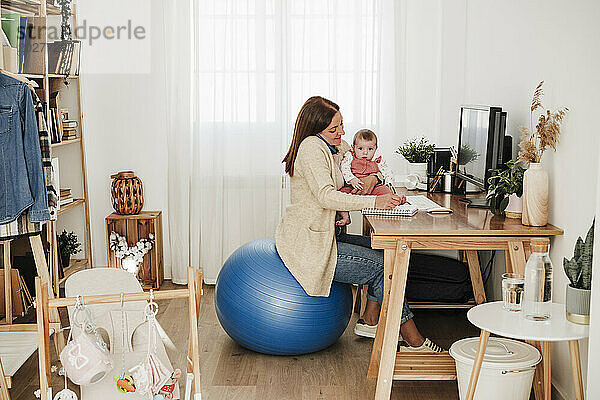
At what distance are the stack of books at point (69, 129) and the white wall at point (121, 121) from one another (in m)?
0.20

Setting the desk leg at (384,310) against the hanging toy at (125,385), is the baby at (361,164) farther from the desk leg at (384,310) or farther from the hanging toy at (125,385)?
the hanging toy at (125,385)

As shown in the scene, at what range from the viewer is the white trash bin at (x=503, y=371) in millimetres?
2775

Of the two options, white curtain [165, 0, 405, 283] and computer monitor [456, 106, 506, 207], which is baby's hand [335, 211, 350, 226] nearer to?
computer monitor [456, 106, 506, 207]

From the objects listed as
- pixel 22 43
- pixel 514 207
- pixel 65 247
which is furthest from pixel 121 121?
pixel 514 207

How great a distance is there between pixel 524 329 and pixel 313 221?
137cm

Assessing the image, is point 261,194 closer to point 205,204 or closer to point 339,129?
point 205,204

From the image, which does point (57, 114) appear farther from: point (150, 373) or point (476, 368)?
point (476, 368)

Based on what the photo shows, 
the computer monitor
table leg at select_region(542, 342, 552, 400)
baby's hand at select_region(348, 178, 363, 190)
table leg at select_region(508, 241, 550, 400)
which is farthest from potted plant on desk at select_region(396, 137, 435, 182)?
table leg at select_region(542, 342, 552, 400)

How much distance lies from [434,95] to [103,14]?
2.33 m

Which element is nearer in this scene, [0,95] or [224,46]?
[0,95]

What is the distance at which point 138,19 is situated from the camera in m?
5.11

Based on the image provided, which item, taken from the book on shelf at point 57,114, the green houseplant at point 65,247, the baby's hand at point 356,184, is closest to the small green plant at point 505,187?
the baby's hand at point 356,184

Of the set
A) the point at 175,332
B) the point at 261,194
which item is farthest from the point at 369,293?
the point at 261,194

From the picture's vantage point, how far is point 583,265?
8.39 ft
